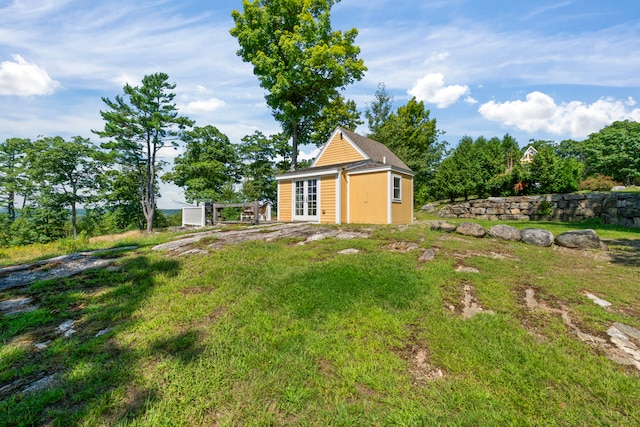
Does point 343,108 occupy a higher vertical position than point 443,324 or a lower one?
higher

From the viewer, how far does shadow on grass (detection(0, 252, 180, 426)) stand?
2.08 m

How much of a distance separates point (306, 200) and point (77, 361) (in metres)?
11.1

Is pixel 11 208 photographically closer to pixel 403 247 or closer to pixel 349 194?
pixel 349 194

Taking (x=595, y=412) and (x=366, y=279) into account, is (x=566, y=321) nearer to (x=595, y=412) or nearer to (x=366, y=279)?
(x=595, y=412)

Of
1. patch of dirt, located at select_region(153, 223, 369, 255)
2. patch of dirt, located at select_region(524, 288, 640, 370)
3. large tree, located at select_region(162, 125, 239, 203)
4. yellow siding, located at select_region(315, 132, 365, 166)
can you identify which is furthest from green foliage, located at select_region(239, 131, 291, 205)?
patch of dirt, located at select_region(524, 288, 640, 370)

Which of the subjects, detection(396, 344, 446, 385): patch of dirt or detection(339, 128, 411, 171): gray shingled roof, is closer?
detection(396, 344, 446, 385): patch of dirt

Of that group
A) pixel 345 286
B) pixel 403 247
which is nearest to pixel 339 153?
pixel 403 247

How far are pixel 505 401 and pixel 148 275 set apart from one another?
212 inches

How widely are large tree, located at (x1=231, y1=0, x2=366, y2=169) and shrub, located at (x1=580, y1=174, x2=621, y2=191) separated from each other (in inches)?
829

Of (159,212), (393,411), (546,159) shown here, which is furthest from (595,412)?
(159,212)

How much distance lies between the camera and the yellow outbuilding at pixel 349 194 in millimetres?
11539

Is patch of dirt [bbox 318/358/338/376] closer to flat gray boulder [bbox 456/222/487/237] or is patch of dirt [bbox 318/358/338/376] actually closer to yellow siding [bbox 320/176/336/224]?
flat gray boulder [bbox 456/222/487/237]

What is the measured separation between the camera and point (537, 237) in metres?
7.12

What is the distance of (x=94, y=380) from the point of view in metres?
2.39
